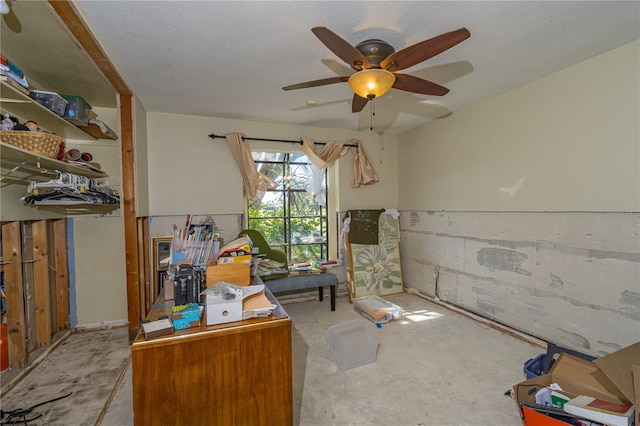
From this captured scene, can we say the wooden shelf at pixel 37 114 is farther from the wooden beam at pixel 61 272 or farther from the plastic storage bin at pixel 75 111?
the wooden beam at pixel 61 272

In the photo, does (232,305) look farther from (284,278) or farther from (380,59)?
(284,278)

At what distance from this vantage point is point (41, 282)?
8.43ft

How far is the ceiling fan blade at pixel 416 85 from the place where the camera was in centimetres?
193

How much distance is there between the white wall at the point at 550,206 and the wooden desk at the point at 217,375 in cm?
253

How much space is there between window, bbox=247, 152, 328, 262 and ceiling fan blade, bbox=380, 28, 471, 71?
245cm

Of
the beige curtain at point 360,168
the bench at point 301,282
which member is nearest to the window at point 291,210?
the beige curtain at point 360,168

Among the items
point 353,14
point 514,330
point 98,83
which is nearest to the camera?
point 353,14

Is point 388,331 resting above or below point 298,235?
below

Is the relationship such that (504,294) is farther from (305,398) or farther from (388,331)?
(305,398)

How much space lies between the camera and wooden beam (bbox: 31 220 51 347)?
8.37ft

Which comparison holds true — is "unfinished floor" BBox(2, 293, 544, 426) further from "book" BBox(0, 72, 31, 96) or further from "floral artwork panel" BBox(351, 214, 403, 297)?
"book" BBox(0, 72, 31, 96)

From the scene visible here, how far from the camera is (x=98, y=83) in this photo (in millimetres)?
2559

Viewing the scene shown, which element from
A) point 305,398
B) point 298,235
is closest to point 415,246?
point 298,235

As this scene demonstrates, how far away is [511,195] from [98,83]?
4.10 metres
